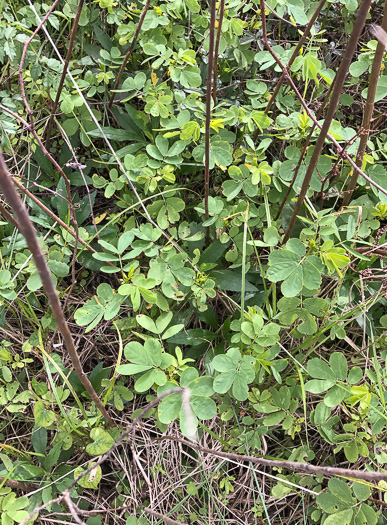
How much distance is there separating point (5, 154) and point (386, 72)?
1893mm

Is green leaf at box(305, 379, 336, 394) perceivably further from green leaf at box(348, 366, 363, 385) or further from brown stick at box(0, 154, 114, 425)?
brown stick at box(0, 154, 114, 425)

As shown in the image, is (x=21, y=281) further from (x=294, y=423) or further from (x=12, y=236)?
(x=294, y=423)

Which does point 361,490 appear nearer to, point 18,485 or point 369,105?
point 18,485

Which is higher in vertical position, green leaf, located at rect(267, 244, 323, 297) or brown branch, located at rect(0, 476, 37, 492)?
green leaf, located at rect(267, 244, 323, 297)

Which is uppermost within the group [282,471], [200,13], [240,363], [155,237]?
[200,13]

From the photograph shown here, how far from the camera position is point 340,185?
1.83 meters

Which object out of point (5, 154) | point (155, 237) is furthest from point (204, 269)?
point (5, 154)

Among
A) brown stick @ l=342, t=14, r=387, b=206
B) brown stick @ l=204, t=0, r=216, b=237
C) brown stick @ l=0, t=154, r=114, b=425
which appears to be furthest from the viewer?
brown stick @ l=342, t=14, r=387, b=206

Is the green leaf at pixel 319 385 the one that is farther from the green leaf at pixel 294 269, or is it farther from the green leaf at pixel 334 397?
the green leaf at pixel 294 269

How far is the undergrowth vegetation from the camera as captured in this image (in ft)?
4.78

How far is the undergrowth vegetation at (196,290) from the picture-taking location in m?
1.46

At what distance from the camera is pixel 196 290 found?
1.60 meters

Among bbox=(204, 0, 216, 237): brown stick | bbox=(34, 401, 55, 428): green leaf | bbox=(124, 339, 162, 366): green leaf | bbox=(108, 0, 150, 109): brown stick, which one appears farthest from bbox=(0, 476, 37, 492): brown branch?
bbox=(108, 0, 150, 109): brown stick

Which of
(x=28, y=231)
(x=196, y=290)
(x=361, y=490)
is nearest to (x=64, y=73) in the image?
(x=196, y=290)
